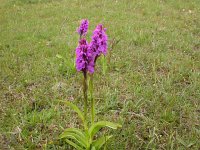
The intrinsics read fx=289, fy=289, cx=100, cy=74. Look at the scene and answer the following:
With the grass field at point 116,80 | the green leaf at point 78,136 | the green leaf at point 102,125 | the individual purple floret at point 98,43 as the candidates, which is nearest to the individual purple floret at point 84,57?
the individual purple floret at point 98,43

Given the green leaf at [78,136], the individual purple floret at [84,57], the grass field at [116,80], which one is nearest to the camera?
the individual purple floret at [84,57]

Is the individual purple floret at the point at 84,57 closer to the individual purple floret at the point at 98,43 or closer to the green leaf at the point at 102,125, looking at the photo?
the individual purple floret at the point at 98,43

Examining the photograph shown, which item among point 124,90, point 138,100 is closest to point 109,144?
point 138,100

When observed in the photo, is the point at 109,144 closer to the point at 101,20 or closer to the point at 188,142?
the point at 188,142

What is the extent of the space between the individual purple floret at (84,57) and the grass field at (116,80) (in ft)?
3.67

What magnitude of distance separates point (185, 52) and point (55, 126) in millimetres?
3461

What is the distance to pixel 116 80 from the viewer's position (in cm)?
479

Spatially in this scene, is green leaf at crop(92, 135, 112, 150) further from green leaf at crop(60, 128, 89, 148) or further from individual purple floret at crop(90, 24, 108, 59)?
individual purple floret at crop(90, 24, 108, 59)

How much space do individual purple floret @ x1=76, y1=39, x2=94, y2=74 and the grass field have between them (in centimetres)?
112

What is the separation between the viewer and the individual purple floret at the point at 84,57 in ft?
8.86

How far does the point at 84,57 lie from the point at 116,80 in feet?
6.98

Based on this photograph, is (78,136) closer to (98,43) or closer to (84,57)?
(84,57)

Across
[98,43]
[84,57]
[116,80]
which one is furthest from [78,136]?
[116,80]

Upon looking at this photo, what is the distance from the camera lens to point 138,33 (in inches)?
274
